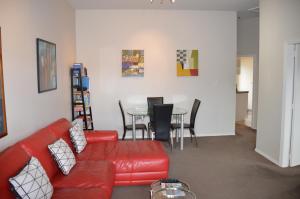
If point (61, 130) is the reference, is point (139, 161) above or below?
below

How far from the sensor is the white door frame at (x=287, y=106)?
4098mm

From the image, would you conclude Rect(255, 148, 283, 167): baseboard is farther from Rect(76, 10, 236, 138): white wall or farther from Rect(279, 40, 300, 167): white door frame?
Rect(76, 10, 236, 138): white wall

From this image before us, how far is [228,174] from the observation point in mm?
3977

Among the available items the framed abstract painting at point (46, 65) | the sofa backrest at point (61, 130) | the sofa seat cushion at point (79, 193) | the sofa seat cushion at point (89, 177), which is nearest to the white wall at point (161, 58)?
the framed abstract painting at point (46, 65)

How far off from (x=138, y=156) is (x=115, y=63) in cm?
296

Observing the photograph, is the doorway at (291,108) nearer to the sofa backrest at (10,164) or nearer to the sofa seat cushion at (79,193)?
the sofa seat cushion at (79,193)

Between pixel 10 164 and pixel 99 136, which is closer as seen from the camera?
pixel 10 164

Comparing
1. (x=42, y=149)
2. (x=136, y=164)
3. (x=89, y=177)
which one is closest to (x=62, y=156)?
(x=42, y=149)

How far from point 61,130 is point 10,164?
140 cm

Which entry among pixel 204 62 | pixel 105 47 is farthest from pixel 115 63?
pixel 204 62

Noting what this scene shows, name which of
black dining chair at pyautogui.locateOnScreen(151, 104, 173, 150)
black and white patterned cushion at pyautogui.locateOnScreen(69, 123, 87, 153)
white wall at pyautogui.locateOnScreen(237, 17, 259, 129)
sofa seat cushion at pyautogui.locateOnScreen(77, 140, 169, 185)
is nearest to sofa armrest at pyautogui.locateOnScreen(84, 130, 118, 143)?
black and white patterned cushion at pyautogui.locateOnScreen(69, 123, 87, 153)

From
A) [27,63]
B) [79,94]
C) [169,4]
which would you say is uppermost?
[169,4]

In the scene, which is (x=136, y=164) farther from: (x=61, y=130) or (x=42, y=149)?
(x=42, y=149)

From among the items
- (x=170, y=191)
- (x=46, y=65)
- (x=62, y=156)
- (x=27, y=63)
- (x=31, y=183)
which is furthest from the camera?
(x=46, y=65)
